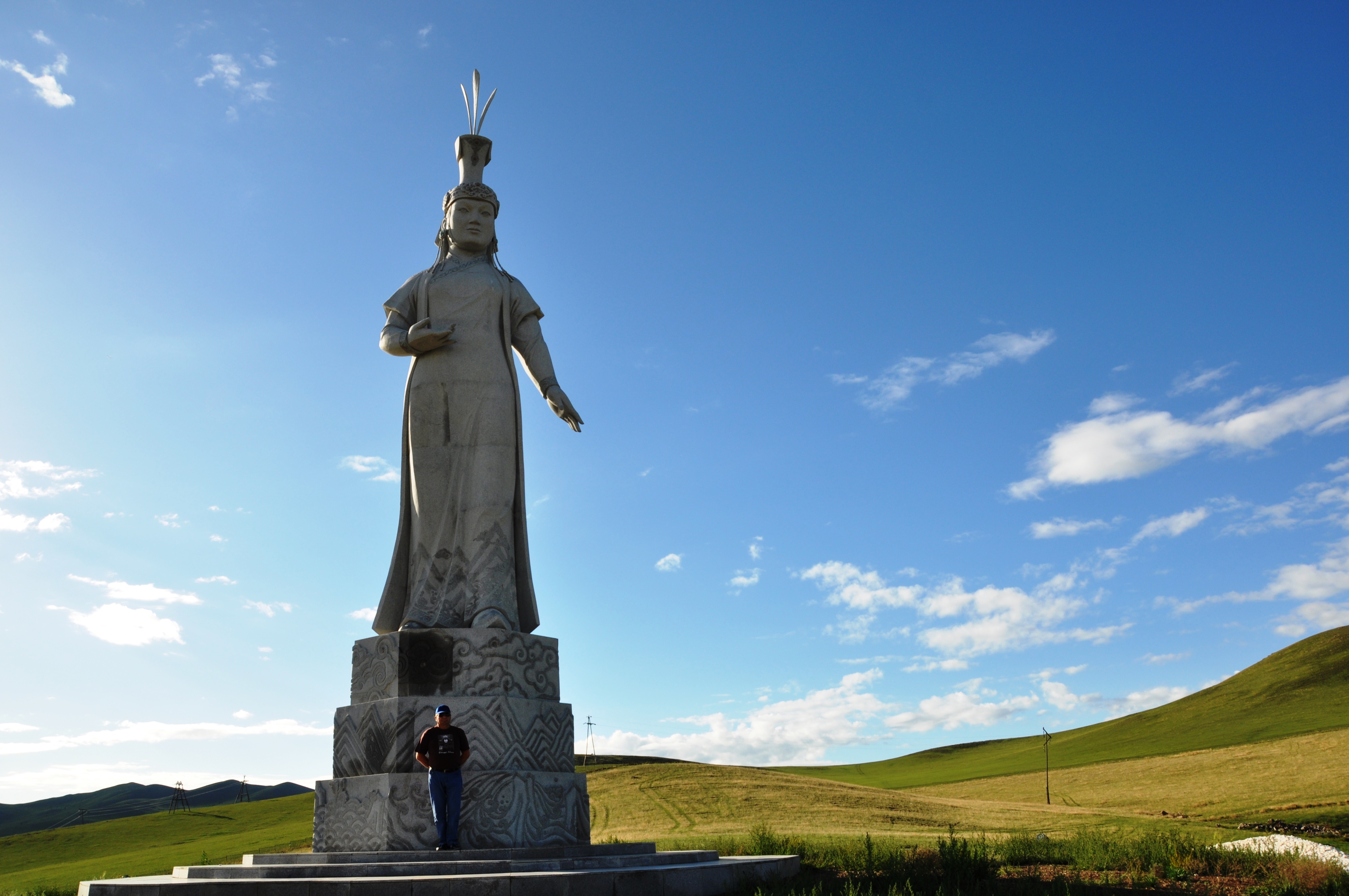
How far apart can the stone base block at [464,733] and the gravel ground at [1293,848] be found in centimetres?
735

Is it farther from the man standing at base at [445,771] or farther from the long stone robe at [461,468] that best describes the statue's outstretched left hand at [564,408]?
the man standing at base at [445,771]

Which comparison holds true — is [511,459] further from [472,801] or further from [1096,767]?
[1096,767]

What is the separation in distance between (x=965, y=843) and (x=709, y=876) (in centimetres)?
327

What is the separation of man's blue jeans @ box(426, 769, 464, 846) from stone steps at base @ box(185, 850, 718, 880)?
0.75 feet

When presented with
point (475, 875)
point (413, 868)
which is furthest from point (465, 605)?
point (475, 875)

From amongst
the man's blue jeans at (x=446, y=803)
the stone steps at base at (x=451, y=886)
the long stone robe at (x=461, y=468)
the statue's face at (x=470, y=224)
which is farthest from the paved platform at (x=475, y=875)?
the statue's face at (x=470, y=224)

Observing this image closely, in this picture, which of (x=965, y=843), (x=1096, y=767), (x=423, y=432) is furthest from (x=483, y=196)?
(x=1096, y=767)

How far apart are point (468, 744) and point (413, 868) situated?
1.27m

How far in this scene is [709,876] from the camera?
23.3 feet

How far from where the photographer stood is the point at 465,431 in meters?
10.2

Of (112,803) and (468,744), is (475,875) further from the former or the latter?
(112,803)

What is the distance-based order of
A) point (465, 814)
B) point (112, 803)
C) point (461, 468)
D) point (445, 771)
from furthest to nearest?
point (112, 803) < point (461, 468) < point (465, 814) < point (445, 771)

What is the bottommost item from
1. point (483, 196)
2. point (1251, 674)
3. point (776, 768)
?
point (776, 768)

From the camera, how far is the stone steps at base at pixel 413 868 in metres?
7.07
